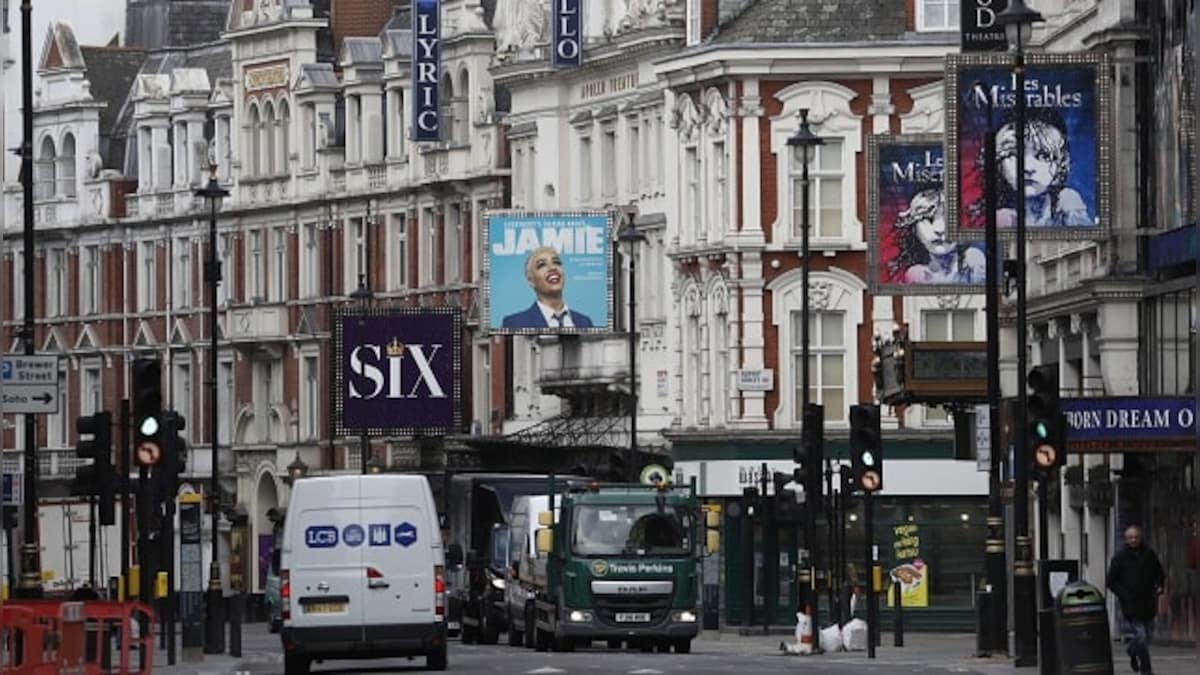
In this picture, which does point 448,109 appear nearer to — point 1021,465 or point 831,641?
point 831,641

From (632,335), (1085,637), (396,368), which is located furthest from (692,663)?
(396,368)

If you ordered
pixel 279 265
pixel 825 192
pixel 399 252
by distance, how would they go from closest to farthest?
1. pixel 825 192
2. pixel 399 252
3. pixel 279 265

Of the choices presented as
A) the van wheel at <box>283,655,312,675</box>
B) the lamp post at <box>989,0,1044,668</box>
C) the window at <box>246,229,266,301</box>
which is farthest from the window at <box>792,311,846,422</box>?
the lamp post at <box>989,0,1044,668</box>

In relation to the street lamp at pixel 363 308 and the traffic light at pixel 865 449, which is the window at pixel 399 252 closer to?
the street lamp at pixel 363 308

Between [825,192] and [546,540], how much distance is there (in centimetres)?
2490

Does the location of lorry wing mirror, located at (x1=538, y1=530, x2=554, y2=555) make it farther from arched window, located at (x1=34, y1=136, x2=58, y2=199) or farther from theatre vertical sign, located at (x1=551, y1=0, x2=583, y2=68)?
arched window, located at (x1=34, y1=136, x2=58, y2=199)

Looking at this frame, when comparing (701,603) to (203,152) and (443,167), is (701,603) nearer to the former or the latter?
(443,167)

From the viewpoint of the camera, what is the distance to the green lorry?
5375 cm

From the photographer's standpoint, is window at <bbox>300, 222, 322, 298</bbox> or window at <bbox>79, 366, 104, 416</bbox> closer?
window at <bbox>300, 222, 322, 298</bbox>

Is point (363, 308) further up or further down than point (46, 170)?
further down

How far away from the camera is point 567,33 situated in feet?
282

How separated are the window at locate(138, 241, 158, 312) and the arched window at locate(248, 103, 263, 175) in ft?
19.5

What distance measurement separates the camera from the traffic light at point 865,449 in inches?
2057

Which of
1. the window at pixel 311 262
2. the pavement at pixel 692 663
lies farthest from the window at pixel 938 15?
the window at pixel 311 262
